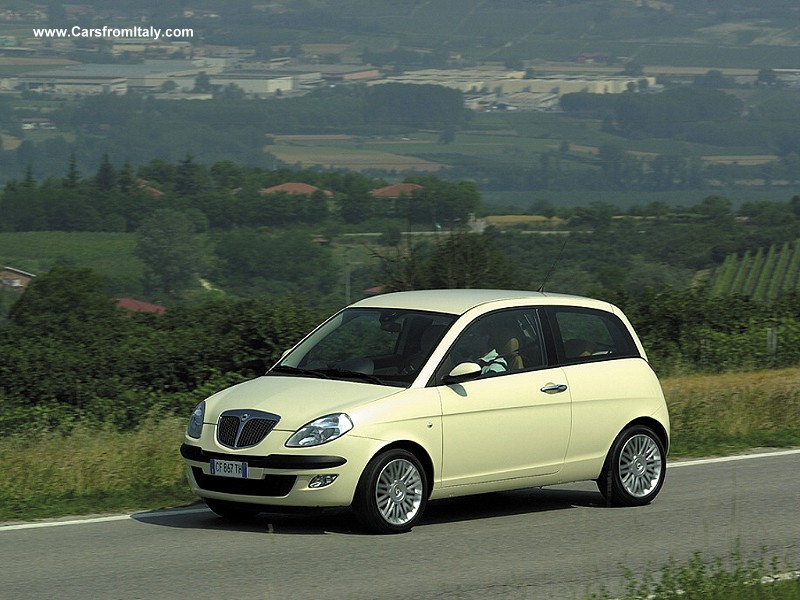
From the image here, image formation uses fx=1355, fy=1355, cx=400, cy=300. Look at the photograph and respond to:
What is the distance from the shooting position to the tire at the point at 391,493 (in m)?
8.80

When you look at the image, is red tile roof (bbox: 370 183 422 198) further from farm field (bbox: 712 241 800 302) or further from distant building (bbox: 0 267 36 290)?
farm field (bbox: 712 241 800 302)

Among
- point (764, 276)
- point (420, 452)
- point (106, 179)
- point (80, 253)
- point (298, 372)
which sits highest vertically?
point (106, 179)

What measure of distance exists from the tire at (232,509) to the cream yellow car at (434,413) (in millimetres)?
19

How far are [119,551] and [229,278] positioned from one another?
13448 cm

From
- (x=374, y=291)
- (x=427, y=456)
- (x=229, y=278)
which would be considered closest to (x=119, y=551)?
(x=427, y=456)

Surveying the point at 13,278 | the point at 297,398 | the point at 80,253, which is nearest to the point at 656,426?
the point at 297,398

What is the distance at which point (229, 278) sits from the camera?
142000 millimetres

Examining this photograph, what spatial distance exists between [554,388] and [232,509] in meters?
2.48

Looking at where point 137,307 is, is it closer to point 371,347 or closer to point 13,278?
point 13,278

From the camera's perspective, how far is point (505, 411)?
9.56 m

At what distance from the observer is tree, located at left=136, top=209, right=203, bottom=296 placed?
133375mm

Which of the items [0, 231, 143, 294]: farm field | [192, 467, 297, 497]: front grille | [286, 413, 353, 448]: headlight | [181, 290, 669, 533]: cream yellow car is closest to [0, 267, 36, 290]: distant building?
[0, 231, 143, 294]: farm field

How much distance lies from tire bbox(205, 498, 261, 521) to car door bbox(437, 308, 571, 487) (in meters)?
1.36

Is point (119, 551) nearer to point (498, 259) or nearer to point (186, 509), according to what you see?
point (186, 509)
